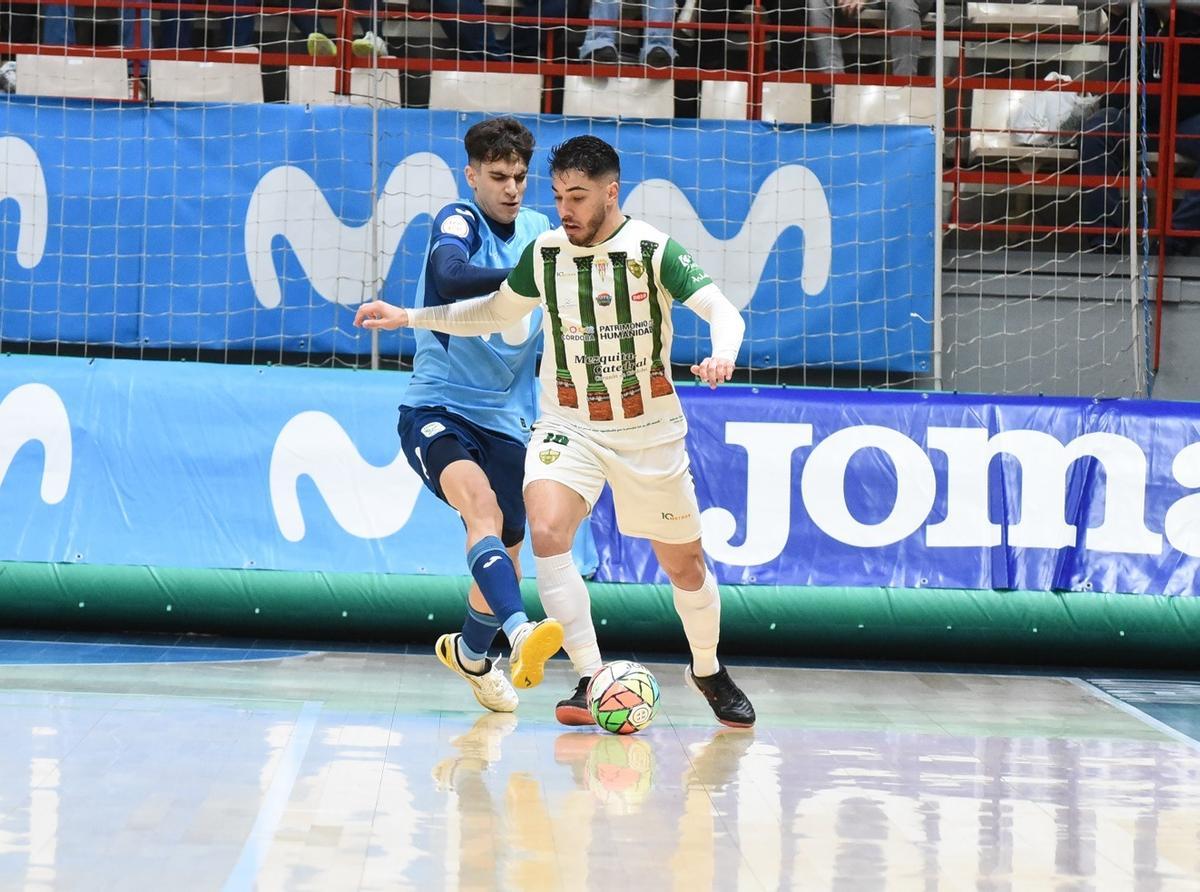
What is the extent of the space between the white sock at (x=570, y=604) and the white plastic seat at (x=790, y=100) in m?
5.12

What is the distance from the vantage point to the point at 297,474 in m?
8.38

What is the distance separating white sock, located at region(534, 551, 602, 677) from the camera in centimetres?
614

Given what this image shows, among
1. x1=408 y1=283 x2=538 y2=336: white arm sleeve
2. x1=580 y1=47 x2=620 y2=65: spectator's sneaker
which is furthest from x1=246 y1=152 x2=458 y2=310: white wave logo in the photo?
x1=408 y1=283 x2=538 y2=336: white arm sleeve

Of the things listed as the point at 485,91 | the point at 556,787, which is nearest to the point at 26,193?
the point at 485,91

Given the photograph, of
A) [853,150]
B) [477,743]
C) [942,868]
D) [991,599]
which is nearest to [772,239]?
[853,150]

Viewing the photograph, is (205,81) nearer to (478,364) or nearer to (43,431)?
(43,431)

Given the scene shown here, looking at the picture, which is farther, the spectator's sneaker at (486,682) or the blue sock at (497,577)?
the spectator's sneaker at (486,682)

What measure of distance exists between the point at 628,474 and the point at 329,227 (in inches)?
165

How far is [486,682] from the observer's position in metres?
6.55

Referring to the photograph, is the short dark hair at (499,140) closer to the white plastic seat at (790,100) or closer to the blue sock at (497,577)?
the blue sock at (497,577)

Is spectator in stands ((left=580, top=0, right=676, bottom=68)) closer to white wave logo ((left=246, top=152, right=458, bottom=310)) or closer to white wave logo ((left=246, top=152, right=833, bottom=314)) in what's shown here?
white wave logo ((left=246, top=152, right=833, bottom=314))

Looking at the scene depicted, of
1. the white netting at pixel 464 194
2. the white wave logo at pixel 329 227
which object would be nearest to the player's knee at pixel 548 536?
the white netting at pixel 464 194

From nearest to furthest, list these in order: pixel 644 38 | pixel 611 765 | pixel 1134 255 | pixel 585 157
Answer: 1. pixel 611 765
2. pixel 585 157
3. pixel 1134 255
4. pixel 644 38

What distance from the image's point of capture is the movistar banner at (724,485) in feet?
27.3
